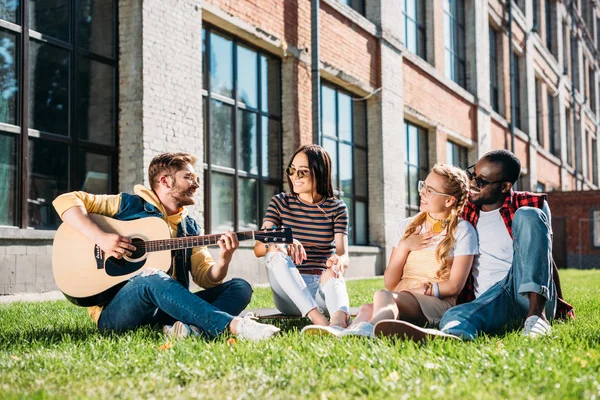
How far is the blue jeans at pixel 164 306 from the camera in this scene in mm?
4117

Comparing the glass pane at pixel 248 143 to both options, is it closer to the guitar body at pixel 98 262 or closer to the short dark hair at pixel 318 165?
the short dark hair at pixel 318 165

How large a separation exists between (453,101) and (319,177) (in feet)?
53.4

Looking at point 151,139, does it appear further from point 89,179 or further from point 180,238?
point 180,238

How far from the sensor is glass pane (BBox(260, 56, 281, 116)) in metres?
12.6

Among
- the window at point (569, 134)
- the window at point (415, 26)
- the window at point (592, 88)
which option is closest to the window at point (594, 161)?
the window at point (592, 88)

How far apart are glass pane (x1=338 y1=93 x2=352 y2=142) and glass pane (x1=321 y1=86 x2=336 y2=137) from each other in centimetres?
33

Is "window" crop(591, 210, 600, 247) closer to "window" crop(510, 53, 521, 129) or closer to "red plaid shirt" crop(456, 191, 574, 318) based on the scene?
"window" crop(510, 53, 521, 129)

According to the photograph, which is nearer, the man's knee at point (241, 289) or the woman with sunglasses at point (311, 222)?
the man's knee at point (241, 289)

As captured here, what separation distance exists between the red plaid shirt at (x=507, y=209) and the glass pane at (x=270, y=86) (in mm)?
8192

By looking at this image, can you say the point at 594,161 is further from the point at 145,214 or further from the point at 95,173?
the point at 145,214

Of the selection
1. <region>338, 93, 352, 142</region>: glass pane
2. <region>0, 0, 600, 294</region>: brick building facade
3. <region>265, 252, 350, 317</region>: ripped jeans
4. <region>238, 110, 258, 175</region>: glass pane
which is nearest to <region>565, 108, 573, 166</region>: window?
<region>0, 0, 600, 294</region>: brick building facade

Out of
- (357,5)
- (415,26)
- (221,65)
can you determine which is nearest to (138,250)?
(221,65)

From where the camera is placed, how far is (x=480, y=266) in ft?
15.3

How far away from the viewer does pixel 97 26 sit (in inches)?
366
